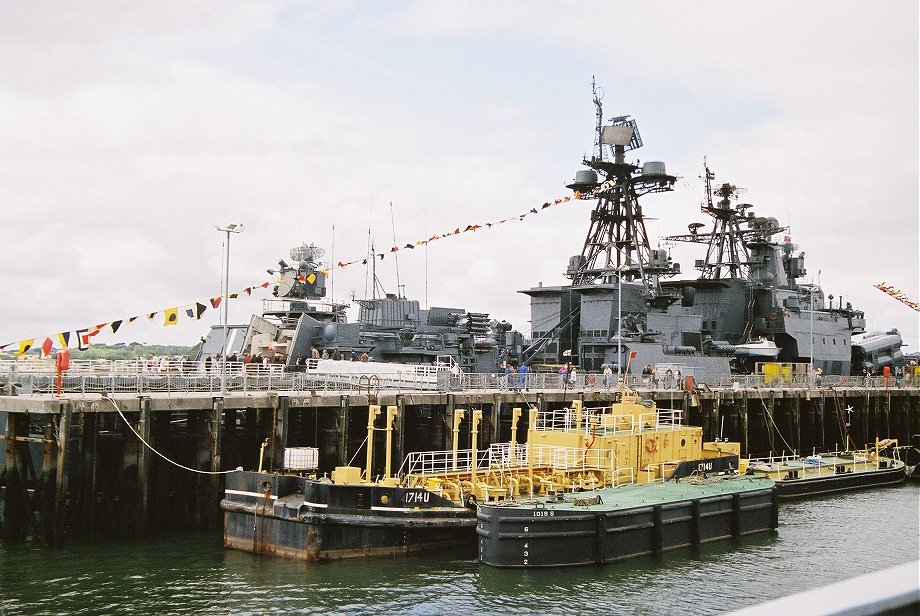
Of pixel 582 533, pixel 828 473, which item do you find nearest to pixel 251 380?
pixel 582 533

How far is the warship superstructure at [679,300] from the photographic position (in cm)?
5809

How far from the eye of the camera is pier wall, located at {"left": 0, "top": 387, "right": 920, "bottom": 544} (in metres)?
25.2

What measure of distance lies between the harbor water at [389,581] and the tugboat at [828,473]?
968 centimetres

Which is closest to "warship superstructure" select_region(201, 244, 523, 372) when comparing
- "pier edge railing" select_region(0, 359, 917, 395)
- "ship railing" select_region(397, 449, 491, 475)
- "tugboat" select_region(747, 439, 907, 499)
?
"pier edge railing" select_region(0, 359, 917, 395)

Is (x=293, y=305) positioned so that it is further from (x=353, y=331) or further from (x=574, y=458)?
(x=574, y=458)

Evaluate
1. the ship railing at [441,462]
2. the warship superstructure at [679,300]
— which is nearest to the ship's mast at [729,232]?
the warship superstructure at [679,300]

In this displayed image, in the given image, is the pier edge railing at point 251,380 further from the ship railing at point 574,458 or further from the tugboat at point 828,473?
the ship railing at point 574,458

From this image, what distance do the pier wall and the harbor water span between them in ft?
5.46

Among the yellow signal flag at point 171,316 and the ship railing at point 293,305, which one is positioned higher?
the ship railing at point 293,305

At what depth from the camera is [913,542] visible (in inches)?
1136

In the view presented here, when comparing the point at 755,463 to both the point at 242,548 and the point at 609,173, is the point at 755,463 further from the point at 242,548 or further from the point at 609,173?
the point at 609,173

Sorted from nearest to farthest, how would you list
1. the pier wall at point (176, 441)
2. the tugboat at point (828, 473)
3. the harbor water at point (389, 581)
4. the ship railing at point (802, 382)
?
the harbor water at point (389, 581) < the pier wall at point (176, 441) < the tugboat at point (828, 473) < the ship railing at point (802, 382)

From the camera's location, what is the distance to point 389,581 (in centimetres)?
2177

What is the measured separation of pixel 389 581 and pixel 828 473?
26014 millimetres
